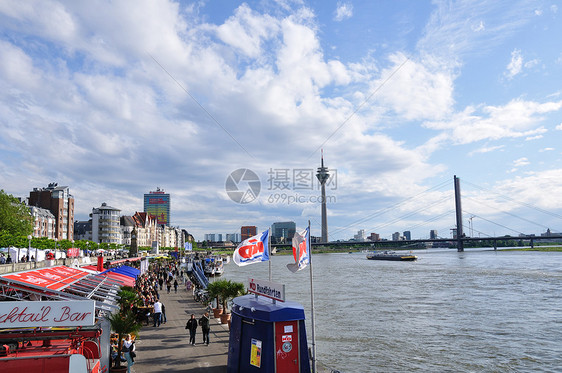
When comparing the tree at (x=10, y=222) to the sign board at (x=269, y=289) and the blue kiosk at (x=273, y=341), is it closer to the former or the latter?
the sign board at (x=269, y=289)

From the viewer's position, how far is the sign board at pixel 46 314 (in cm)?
1052

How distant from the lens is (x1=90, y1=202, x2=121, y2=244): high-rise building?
470ft

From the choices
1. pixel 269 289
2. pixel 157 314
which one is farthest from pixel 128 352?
pixel 157 314

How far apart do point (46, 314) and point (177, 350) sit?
7.50 metres

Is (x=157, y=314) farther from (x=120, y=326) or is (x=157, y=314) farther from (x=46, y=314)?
(x=46, y=314)

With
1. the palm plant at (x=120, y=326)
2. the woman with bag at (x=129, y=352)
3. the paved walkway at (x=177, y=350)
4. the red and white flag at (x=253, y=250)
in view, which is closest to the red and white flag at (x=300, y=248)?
the red and white flag at (x=253, y=250)

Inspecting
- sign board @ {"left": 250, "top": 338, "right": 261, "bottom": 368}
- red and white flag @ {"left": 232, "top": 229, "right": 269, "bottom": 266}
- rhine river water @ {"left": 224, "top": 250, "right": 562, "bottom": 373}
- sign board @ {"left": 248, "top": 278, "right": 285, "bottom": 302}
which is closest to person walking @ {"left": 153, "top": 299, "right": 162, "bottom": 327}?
rhine river water @ {"left": 224, "top": 250, "right": 562, "bottom": 373}

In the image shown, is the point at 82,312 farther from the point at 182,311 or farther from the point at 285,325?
the point at 182,311

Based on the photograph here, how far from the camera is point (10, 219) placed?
57.2 meters

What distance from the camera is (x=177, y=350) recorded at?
17.2 m

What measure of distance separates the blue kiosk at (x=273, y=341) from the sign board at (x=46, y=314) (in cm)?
478

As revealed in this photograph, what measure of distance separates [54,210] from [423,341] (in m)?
120

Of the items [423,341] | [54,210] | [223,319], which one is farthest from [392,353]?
[54,210]

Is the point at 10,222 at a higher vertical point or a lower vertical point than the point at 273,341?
higher
